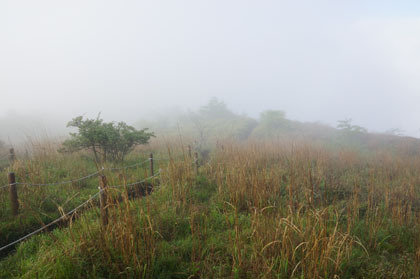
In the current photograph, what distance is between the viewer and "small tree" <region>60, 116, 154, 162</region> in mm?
7070

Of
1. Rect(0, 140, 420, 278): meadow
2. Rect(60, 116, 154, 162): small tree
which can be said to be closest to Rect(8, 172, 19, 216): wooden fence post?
Rect(0, 140, 420, 278): meadow

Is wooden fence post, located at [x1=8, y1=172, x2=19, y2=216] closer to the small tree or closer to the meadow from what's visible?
the meadow

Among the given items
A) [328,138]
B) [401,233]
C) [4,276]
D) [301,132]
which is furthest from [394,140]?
[4,276]

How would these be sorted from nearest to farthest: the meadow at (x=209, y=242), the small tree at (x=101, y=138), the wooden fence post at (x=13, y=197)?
the meadow at (x=209, y=242) < the wooden fence post at (x=13, y=197) < the small tree at (x=101, y=138)

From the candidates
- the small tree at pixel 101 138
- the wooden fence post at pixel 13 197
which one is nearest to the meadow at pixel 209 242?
the wooden fence post at pixel 13 197

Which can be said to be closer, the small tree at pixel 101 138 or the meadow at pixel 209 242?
the meadow at pixel 209 242

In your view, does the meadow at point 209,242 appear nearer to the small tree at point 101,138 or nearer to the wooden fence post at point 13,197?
the wooden fence post at point 13,197

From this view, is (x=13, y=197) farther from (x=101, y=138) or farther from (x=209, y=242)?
(x=101, y=138)

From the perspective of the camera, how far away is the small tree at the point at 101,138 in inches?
278

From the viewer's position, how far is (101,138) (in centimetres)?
720

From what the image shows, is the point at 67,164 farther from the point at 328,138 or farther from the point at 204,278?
the point at 328,138

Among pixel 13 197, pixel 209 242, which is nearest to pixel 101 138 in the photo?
pixel 13 197

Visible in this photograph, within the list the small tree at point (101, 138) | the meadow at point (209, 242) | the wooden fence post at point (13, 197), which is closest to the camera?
the meadow at point (209, 242)

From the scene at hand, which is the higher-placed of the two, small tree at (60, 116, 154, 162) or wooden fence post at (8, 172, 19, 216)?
small tree at (60, 116, 154, 162)
